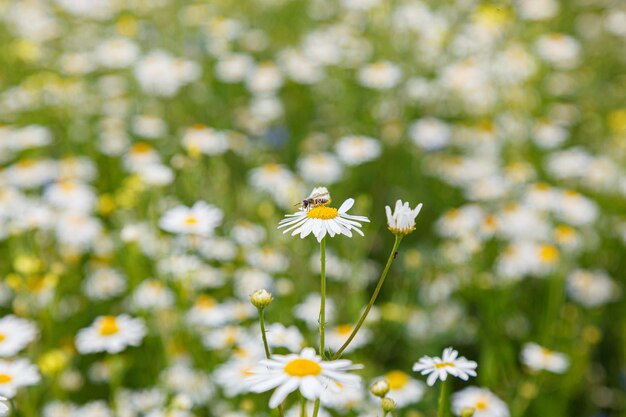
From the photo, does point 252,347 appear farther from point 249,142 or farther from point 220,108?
point 220,108

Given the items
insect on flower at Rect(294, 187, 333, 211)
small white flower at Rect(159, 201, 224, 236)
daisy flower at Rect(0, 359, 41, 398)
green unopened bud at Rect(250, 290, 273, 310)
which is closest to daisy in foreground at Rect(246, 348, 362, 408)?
green unopened bud at Rect(250, 290, 273, 310)

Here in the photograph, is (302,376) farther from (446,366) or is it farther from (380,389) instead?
(446,366)

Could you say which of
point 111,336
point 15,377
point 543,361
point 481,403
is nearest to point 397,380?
point 481,403

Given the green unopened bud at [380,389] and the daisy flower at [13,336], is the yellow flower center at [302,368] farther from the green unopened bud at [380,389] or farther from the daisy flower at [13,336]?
the daisy flower at [13,336]

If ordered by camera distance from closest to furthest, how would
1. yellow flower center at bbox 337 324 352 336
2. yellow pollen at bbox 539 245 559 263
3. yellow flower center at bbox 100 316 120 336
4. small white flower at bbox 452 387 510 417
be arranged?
small white flower at bbox 452 387 510 417 → yellow flower center at bbox 100 316 120 336 → yellow flower center at bbox 337 324 352 336 → yellow pollen at bbox 539 245 559 263

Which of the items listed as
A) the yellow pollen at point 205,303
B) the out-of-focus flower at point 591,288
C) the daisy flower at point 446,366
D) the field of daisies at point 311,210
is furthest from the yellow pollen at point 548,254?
the daisy flower at point 446,366

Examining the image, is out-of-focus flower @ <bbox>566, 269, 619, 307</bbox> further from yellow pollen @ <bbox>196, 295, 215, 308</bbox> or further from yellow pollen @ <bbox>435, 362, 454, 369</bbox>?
yellow pollen @ <bbox>435, 362, 454, 369</bbox>
